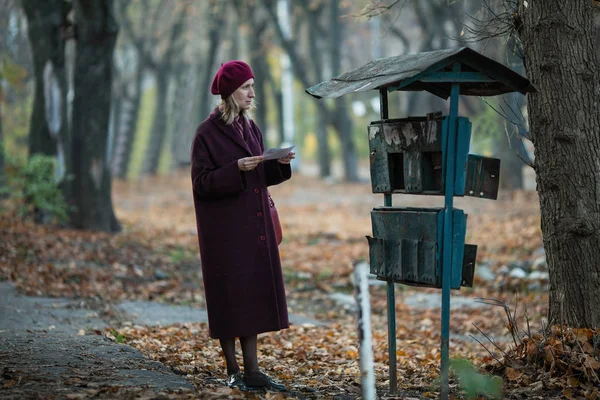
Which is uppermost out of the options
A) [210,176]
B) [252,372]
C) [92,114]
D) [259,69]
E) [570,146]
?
[259,69]

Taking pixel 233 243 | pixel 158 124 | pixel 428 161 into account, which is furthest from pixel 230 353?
pixel 158 124

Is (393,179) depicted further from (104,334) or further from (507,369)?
(104,334)

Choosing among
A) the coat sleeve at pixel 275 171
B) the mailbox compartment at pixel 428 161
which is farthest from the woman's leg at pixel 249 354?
the mailbox compartment at pixel 428 161

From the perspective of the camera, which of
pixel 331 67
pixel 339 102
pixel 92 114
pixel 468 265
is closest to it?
pixel 468 265

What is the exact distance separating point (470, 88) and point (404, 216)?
4.01ft

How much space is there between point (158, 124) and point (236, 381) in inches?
1271

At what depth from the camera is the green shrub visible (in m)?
15.9

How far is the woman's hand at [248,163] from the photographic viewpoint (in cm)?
582

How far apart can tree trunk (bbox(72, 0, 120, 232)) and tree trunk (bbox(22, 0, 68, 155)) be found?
771 millimetres

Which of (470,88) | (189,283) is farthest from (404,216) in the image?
(189,283)

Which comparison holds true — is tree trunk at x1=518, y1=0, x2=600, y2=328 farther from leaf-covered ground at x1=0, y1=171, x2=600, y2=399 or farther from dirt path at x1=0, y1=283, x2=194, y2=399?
dirt path at x1=0, y1=283, x2=194, y2=399

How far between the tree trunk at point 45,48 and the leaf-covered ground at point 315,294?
1848 millimetres

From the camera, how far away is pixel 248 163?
19.1 ft

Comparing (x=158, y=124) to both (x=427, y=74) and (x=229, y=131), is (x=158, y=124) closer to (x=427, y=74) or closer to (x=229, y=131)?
(x=229, y=131)
